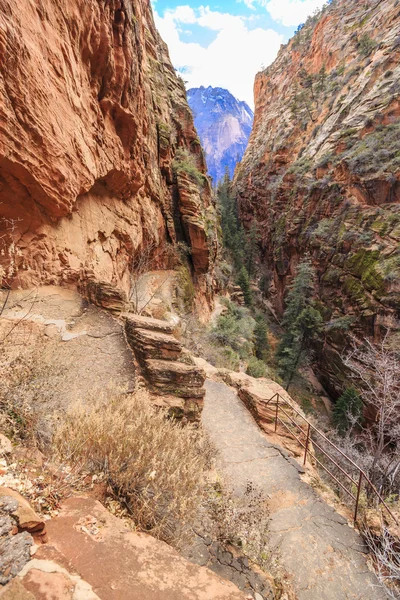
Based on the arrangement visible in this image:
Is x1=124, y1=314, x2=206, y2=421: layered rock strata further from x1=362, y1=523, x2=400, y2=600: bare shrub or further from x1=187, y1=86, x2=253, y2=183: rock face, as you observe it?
x1=187, y1=86, x2=253, y2=183: rock face

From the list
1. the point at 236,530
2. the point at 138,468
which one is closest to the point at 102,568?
the point at 138,468

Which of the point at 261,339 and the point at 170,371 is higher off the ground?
the point at 170,371

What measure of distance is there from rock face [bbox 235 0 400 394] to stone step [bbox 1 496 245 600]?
59.5 ft

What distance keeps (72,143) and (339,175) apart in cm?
2329

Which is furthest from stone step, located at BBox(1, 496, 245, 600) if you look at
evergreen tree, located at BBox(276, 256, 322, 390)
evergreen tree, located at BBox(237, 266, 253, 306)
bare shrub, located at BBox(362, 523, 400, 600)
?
evergreen tree, located at BBox(237, 266, 253, 306)

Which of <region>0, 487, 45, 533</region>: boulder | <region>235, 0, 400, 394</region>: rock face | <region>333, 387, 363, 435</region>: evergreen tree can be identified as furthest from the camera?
<region>235, 0, 400, 394</region>: rock face

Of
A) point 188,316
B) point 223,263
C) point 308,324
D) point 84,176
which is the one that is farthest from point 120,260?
point 223,263

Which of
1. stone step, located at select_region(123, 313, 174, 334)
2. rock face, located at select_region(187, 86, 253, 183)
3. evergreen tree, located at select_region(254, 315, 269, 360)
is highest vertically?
rock face, located at select_region(187, 86, 253, 183)

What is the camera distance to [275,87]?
4744cm

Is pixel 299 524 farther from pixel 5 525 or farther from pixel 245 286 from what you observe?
pixel 245 286

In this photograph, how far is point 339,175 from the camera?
23312 millimetres

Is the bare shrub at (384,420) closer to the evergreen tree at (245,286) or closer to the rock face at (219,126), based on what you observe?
the evergreen tree at (245,286)

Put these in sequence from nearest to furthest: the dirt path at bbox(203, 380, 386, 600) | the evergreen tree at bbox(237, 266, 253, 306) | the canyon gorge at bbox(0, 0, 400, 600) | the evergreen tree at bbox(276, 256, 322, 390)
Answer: the canyon gorge at bbox(0, 0, 400, 600)
the dirt path at bbox(203, 380, 386, 600)
the evergreen tree at bbox(276, 256, 322, 390)
the evergreen tree at bbox(237, 266, 253, 306)

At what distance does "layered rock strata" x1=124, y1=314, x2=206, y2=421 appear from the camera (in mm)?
5195
